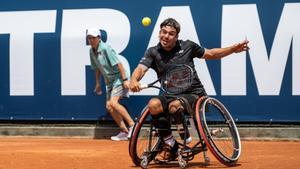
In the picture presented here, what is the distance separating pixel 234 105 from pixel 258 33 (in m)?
1.02

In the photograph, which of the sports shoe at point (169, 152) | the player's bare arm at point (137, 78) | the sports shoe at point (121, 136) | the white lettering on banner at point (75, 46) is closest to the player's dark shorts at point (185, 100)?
the player's bare arm at point (137, 78)

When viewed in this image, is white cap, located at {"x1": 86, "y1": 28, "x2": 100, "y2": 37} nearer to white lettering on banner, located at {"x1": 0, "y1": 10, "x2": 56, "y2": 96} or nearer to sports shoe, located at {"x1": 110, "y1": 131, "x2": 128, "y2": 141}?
white lettering on banner, located at {"x1": 0, "y1": 10, "x2": 56, "y2": 96}

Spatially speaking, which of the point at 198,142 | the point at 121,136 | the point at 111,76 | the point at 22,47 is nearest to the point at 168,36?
the point at 198,142

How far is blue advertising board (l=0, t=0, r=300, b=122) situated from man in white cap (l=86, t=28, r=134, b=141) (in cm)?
28

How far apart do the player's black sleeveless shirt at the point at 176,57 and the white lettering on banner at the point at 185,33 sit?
2905 millimetres

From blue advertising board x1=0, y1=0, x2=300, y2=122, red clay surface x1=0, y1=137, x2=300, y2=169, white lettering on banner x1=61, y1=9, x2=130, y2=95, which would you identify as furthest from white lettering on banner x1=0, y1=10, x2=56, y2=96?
red clay surface x1=0, y1=137, x2=300, y2=169

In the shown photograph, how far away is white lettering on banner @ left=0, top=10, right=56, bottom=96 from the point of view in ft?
32.4

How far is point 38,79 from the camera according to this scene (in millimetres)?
9891

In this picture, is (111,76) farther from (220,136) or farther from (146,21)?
(220,136)

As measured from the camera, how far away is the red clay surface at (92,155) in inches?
255

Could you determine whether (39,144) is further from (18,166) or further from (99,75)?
(18,166)

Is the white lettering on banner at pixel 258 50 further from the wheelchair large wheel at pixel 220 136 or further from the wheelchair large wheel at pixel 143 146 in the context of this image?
the wheelchair large wheel at pixel 143 146

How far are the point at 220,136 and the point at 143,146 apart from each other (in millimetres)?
757

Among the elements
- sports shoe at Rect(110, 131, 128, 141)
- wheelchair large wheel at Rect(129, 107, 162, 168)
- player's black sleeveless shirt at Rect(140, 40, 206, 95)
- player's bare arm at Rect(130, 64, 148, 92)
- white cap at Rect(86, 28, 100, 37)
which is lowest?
sports shoe at Rect(110, 131, 128, 141)
